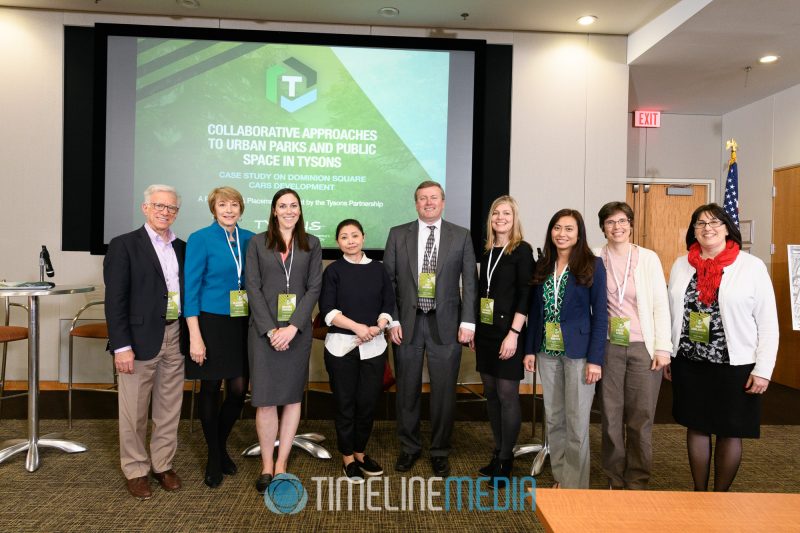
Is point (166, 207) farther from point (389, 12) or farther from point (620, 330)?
point (389, 12)

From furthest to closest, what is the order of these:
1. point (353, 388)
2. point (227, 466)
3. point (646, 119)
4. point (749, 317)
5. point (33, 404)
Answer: point (646, 119) < point (33, 404) < point (227, 466) < point (353, 388) < point (749, 317)

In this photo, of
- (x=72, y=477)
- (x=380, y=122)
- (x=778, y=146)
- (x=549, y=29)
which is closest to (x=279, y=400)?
(x=72, y=477)

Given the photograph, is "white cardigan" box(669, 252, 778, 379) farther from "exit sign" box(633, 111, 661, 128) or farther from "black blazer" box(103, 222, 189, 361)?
"exit sign" box(633, 111, 661, 128)

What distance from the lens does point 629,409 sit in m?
2.43

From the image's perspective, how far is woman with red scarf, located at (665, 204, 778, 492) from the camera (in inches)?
85.9

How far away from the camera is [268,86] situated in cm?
433

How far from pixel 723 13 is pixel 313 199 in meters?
3.43

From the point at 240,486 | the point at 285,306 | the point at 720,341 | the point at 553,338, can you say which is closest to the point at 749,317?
the point at 720,341

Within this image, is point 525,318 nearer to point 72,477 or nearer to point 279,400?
point 279,400

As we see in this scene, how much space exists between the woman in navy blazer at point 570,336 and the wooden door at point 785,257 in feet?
13.7

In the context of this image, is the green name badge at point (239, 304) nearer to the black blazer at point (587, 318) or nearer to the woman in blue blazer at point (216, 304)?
the woman in blue blazer at point (216, 304)

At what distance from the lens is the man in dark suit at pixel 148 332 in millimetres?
2404

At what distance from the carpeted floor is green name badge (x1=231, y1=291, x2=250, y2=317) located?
0.90 m

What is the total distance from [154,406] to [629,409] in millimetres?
2338
